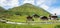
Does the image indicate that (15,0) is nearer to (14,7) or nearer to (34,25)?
(14,7)

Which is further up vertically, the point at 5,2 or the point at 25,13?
the point at 5,2

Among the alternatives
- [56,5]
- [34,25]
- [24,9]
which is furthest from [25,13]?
[56,5]

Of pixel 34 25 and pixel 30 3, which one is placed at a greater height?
pixel 30 3

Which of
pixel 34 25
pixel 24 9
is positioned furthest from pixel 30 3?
pixel 34 25

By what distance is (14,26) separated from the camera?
6.24ft

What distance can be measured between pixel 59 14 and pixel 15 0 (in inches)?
21.0

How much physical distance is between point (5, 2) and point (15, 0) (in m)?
0.12

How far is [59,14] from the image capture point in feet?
6.24

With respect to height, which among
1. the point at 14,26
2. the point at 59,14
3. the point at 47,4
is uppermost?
the point at 47,4

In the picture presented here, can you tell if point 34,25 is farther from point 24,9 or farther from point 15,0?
point 15,0

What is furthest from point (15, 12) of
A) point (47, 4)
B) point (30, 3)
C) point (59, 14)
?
point (59, 14)

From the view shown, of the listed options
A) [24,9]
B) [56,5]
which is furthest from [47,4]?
[24,9]

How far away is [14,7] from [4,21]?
7.8 inches

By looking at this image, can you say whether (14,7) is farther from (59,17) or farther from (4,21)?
(59,17)
